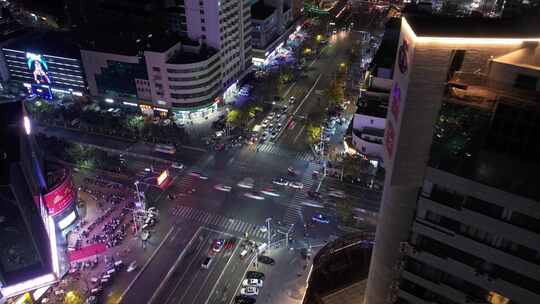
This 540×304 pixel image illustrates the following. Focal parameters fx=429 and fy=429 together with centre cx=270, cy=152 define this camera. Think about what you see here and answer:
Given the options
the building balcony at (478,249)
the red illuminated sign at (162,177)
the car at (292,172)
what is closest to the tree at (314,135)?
the car at (292,172)

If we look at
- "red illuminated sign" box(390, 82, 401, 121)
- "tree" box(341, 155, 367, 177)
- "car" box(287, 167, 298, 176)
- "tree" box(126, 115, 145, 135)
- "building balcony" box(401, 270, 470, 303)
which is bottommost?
"car" box(287, 167, 298, 176)

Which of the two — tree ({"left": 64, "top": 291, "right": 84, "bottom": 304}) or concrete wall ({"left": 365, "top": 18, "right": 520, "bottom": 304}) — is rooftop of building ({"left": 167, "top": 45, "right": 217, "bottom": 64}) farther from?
concrete wall ({"left": 365, "top": 18, "right": 520, "bottom": 304})

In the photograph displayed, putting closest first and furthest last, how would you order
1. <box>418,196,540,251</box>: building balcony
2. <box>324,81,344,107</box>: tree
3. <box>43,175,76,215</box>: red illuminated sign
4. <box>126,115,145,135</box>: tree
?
<box>418,196,540,251</box>: building balcony < <box>43,175,76,215</box>: red illuminated sign < <box>126,115,145,135</box>: tree < <box>324,81,344,107</box>: tree

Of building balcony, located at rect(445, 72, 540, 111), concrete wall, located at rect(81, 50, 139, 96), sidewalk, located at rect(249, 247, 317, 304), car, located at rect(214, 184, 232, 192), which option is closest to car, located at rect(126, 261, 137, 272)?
sidewalk, located at rect(249, 247, 317, 304)

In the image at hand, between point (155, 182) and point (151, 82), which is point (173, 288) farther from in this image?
point (151, 82)

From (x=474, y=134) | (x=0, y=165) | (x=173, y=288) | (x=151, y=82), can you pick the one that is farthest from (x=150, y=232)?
(x=474, y=134)
